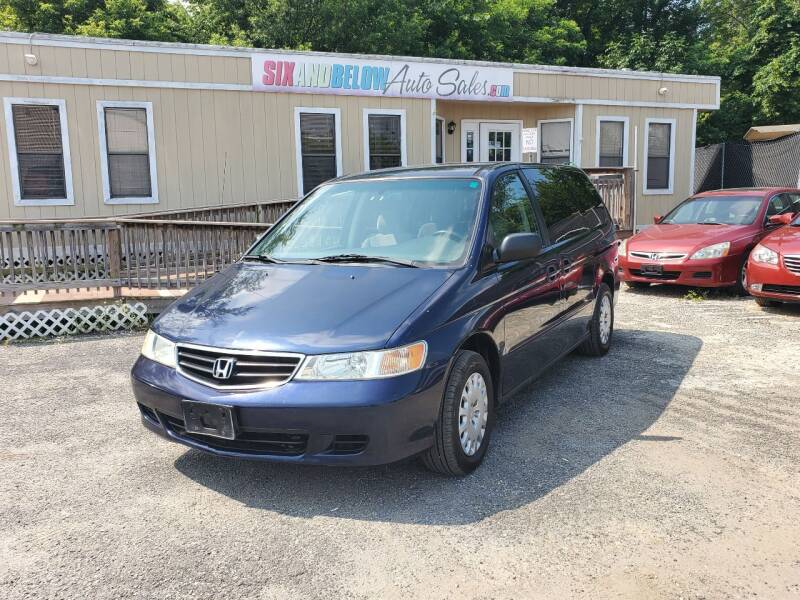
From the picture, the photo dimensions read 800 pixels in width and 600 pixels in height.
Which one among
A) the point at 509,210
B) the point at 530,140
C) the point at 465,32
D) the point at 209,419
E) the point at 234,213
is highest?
the point at 465,32

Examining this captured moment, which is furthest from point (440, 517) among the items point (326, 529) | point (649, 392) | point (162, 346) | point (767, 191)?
point (767, 191)

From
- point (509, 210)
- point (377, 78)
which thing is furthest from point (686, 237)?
point (377, 78)

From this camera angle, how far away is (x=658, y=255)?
30.7 ft

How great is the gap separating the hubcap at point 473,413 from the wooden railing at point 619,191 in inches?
382

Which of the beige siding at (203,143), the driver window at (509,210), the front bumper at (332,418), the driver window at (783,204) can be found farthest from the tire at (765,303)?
the beige siding at (203,143)

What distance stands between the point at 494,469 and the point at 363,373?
1.13 m

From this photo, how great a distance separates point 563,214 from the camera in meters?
5.51

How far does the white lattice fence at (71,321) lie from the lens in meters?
7.81

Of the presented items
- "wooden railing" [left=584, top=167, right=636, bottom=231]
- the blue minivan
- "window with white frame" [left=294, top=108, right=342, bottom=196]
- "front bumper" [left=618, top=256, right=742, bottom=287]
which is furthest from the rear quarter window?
"window with white frame" [left=294, top=108, right=342, bottom=196]

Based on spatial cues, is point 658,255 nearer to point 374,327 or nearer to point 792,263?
point 792,263

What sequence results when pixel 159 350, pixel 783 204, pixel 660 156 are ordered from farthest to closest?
pixel 660 156, pixel 783 204, pixel 159 350

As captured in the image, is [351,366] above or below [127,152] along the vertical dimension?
below

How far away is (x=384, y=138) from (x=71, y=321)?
288 inches

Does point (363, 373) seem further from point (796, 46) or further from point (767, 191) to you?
point (796, 46)
